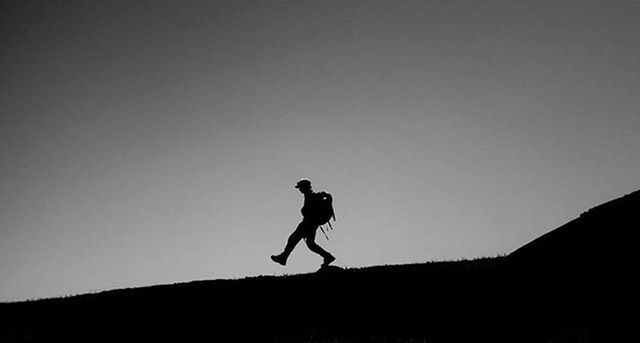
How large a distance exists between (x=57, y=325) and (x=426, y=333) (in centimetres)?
792

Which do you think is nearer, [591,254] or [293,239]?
[591,254]

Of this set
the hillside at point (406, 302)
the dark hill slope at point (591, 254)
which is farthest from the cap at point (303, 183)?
the dark hill slope at point (591, 254)

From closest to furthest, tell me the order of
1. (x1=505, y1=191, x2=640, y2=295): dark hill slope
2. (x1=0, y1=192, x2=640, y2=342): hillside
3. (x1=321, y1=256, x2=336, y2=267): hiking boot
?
(x1=505, y1=191, x2=640, y2=295): dark hill slope < (x1=0, y1=192, x2=640, y2=342): hillside < (x1=321, y1=256, x2=336, y2=267): hiking boot

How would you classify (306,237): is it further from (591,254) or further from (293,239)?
(591,254)

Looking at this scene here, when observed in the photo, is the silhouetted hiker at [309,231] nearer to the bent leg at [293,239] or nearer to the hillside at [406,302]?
the bent leg at [293,239]

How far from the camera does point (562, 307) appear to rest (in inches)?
251

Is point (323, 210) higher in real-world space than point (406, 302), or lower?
higher

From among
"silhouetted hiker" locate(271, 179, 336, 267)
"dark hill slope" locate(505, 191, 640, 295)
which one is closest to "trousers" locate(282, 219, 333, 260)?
"silhouetted hiker" locate(271, 179, 336, 267)

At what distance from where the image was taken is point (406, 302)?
374 inches

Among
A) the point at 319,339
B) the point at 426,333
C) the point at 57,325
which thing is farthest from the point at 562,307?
the point at 57,325

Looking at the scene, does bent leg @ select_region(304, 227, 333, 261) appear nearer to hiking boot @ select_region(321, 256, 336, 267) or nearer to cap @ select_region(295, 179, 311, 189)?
hiking boot @ select_region(321, 256, 336, 267)

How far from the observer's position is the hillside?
6105mm

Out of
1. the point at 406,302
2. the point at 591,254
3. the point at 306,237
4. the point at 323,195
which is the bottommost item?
the point at 406,302

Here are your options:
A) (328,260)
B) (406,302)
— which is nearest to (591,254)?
(406,302)
